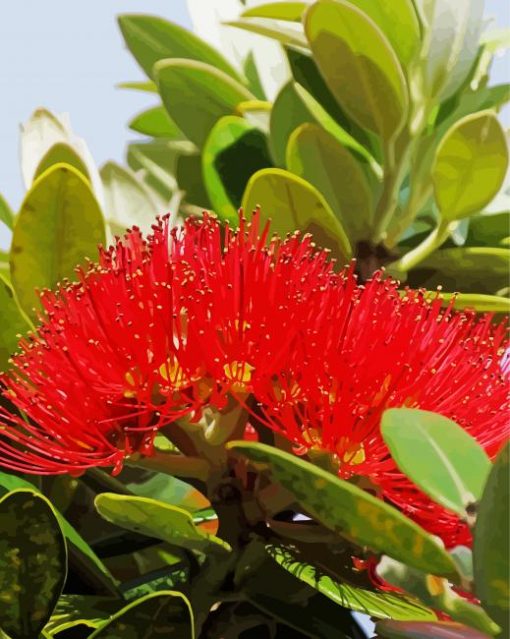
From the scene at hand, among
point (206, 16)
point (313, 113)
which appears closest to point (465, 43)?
point (313, 113)

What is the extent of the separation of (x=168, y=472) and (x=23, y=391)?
88mm

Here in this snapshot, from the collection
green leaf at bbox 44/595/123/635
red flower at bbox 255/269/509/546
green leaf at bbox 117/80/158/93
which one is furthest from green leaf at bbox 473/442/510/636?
green leaf at bbox 117/80/158/93

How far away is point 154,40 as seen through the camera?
78cm

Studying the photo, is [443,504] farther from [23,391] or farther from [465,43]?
[465,43]

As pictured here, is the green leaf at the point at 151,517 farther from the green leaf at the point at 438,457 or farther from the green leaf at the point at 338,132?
the green leaf at the point at 338,132

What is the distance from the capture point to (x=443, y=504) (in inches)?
16.8

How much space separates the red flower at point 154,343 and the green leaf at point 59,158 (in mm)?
141

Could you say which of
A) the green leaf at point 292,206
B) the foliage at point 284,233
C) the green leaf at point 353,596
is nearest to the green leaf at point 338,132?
the foliage at point 284,233

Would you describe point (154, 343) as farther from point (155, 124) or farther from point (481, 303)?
point (155, 124)

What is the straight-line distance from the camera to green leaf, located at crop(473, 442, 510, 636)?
0.41 metres

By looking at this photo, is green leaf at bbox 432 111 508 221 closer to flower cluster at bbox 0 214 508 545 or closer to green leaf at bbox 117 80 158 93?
flower cluster at bbox 0 214 508 545

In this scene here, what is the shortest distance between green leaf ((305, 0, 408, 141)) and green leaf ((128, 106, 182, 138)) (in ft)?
0.71

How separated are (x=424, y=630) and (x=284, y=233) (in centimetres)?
27

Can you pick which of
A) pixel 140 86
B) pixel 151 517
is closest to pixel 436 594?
pixel 151 517
